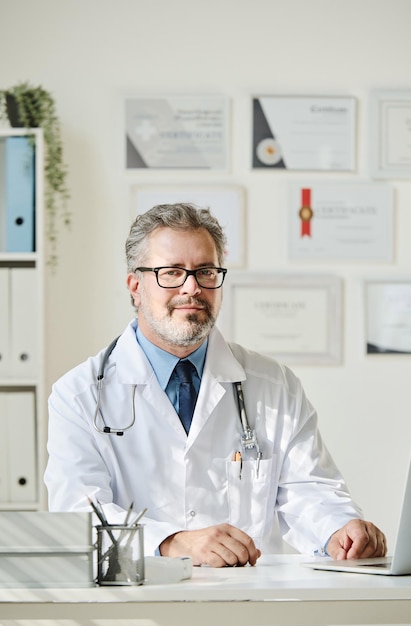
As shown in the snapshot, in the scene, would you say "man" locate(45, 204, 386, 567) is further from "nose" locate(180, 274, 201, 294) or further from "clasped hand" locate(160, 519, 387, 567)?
"clasped hand" locate(160, 519, 387, 567)

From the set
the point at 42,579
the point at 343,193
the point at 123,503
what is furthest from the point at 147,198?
the point at 42,579

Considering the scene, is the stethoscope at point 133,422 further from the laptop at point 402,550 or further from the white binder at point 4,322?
the white binder at point 4,322

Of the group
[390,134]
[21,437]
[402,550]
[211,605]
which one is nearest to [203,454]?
[402,550]

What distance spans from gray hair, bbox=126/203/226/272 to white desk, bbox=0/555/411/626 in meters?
1.10

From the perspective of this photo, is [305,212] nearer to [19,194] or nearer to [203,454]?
[19,194]

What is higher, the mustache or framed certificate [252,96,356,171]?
framed certificate [252,96,356,171]

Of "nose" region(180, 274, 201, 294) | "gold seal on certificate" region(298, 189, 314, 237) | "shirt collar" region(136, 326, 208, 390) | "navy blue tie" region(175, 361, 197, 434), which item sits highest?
"gold seal on certificate" region(298, 189, 314, 237)

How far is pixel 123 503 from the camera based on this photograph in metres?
2.15

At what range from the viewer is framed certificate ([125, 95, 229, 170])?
358 centimetres

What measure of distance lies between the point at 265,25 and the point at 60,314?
134 cm

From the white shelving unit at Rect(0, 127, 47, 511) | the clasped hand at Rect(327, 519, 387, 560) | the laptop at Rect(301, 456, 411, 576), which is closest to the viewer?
the laptop at Rect(301, 456, 411, 576)

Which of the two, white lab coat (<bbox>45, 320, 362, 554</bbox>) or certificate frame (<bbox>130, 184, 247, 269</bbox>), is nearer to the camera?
white lab coat (<bbox>45, 320, 362, 554</bbox>)

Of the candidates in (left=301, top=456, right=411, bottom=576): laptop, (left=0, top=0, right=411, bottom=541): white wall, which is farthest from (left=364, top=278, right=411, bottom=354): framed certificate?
(left=301, top=456, right=411, bottom=576): laptop

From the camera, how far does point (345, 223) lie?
144 inches
